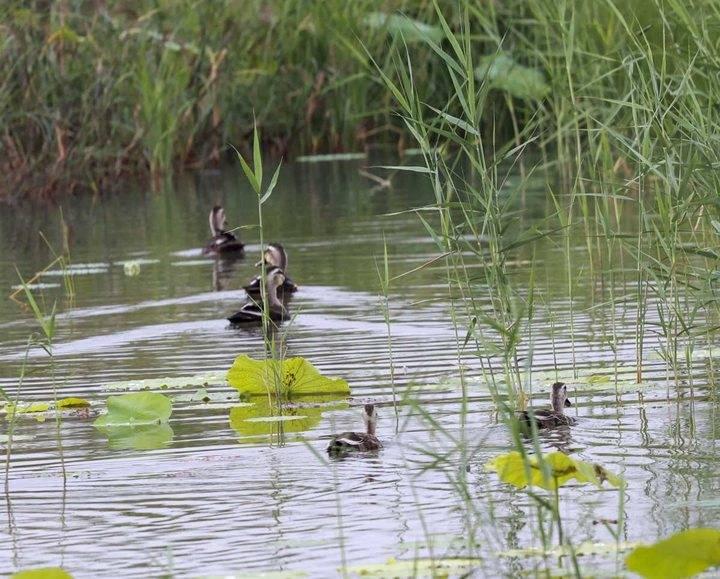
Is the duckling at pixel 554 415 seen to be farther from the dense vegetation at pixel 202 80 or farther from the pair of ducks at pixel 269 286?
the dense vegetation at pixel 202 80

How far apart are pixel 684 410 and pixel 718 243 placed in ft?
3.67

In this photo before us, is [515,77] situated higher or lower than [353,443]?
higher

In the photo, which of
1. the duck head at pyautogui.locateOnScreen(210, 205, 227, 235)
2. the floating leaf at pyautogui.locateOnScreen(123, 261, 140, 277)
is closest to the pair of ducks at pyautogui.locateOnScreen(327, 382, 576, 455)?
the floating leaf at pyautogui.locateOnScreen(123, 261, 140, 277)

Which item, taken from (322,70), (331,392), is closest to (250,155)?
(322,70)

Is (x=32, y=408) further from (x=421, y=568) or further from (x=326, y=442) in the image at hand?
(x=421, y=568)

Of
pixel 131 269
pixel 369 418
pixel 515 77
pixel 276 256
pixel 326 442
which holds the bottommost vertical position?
pixel 326 442

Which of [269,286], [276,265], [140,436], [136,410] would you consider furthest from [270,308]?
[140,436]

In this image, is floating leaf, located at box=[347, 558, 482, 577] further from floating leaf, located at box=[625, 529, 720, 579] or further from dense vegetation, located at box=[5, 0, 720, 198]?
dense vegetation, located at box=[5, 0, 720, 198]

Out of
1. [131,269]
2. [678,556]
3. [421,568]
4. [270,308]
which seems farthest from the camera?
[131,269]

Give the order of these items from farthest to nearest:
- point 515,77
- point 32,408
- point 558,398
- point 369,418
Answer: point 515,77 → point 32,408 → point 558,398 → point 369,418

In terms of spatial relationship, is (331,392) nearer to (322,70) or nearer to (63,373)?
(63,373)

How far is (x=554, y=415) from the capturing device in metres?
6.95

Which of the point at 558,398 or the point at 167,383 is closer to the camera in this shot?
the point at 558,398

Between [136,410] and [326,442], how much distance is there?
99 cm
